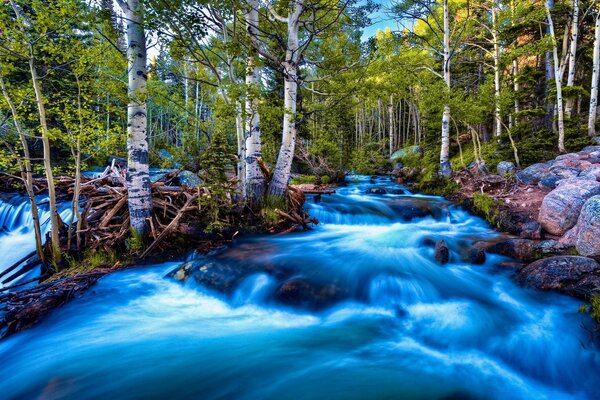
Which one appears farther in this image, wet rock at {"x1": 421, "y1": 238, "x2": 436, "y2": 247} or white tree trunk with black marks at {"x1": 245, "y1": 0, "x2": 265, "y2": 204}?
white tree trunk with black marks at {"x1": 245, "y1": 0, "x2": 265, "y2": 204}

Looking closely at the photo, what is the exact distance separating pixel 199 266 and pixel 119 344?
1.92 m

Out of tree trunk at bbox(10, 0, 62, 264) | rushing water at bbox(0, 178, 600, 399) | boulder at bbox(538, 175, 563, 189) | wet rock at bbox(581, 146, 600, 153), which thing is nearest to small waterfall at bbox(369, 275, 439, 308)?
rushing water at bbox(0, 178, 600, 399)

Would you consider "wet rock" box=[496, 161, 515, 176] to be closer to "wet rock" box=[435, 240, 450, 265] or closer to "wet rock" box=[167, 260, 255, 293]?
"wet rock" box=[435, 240, 450, 265]

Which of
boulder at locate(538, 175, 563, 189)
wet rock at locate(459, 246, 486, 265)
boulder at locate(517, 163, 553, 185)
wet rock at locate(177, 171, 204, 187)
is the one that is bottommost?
wet rock at locate(459, 246, 486, 265)

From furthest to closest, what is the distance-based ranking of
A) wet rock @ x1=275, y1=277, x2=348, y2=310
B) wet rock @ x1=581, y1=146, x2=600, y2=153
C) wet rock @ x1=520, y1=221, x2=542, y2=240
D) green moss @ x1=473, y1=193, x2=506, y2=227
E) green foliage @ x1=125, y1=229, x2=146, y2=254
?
wet rock @ x1=581, y1=146, x2=600, y2=153
green moss @ x1=473, y1=193, x2=506, y2=227
wet rock @ x1=520, y1=221, x2=542, y2=240
green foliage @ x1=125, y1=229, x2=146, y2=254
wet rock @ x1=275, y1=277, x2=348, y2=310

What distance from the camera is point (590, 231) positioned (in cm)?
519

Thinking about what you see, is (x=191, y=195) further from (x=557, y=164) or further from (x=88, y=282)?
(x=557, y=164)

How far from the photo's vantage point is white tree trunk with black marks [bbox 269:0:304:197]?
7.27m

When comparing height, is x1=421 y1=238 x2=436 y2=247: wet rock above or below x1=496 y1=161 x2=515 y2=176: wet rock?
below

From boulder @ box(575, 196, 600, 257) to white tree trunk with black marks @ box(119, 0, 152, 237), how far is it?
314 inches

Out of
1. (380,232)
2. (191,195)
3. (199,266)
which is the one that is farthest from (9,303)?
(380,232)

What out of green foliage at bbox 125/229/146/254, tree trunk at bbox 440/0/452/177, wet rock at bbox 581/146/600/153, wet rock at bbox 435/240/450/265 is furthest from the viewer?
tree trunk at bbox 440/0/452/177

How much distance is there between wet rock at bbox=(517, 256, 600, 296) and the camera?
4289 millimetres

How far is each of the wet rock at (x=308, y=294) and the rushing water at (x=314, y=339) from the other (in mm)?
110
